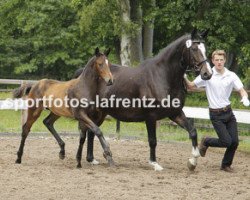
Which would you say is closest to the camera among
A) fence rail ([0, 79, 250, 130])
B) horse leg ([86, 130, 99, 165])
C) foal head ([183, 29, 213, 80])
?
foal head ([183, 29, 213, 80])

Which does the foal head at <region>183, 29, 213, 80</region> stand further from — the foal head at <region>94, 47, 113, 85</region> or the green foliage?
the green foliage

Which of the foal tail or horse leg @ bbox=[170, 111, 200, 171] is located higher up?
the foal tail

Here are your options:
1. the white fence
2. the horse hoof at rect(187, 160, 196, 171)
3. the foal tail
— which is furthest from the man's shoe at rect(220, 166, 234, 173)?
the foal tail

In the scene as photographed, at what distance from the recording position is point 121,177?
784 cm

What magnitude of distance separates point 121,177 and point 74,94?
1.86 meters

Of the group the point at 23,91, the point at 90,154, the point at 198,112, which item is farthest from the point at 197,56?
the point at 198,112

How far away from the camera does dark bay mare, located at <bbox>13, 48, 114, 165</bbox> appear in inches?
342

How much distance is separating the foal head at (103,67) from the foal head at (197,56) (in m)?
1.19

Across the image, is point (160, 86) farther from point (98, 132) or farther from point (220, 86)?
point (98, 132)

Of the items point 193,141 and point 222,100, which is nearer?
point 222,100

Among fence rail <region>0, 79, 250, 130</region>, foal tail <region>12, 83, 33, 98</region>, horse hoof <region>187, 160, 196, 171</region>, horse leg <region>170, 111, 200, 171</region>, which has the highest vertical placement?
foal tail <region>12, 83, 33, 98</region>

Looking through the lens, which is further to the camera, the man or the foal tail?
the foal tail

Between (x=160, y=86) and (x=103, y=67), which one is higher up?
(x=103, y=67)

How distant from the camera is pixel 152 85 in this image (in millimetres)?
8758
